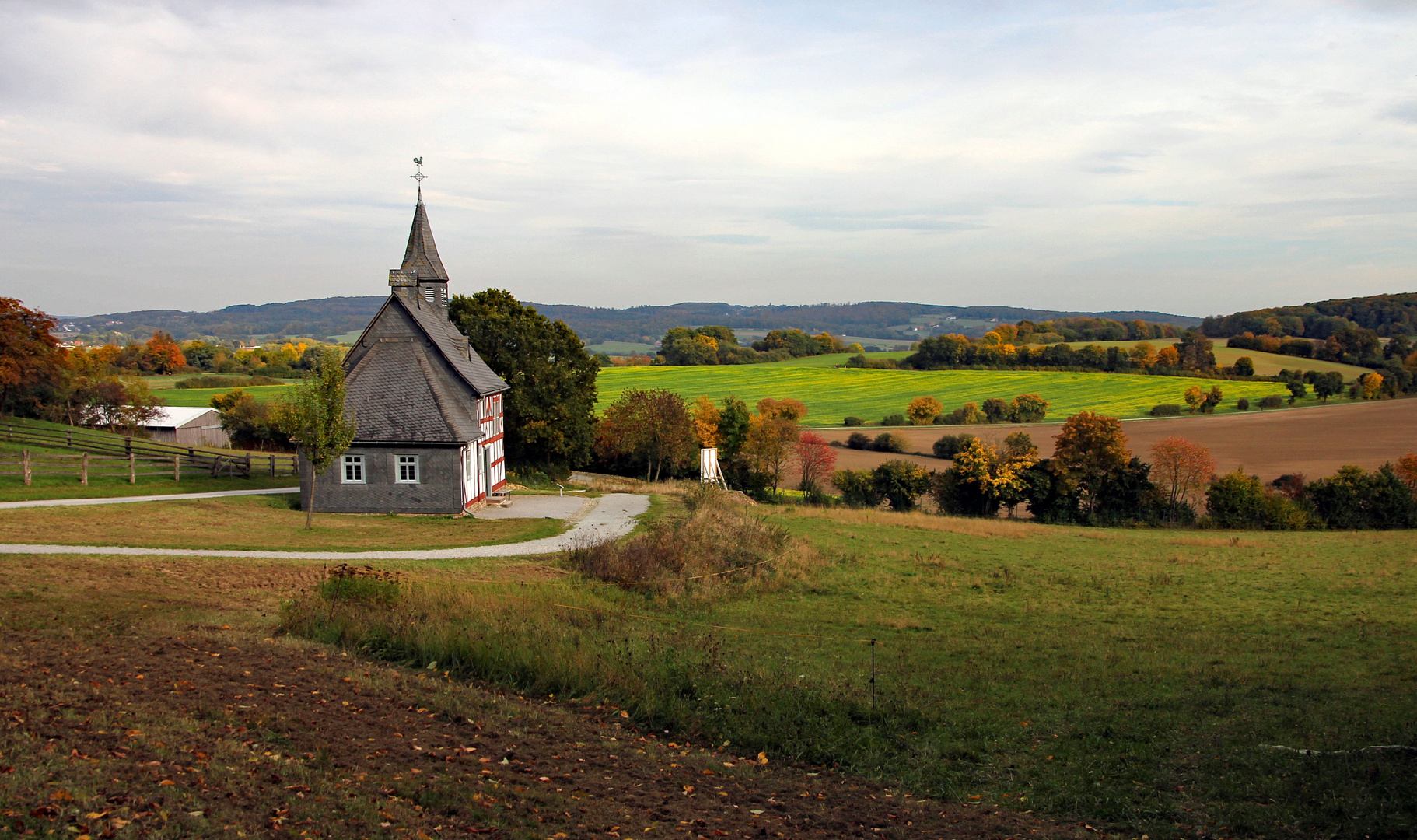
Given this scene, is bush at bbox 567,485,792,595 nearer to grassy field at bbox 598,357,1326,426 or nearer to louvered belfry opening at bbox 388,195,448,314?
louvered belfry opening at bbox 388,195,448,314

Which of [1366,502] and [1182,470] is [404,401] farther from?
[1366,502]

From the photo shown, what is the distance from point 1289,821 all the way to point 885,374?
352 feet

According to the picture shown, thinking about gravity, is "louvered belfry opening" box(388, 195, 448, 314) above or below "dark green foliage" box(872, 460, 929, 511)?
above

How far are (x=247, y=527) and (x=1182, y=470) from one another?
5256 cm

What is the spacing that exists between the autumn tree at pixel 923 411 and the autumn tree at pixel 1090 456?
97.5 feet

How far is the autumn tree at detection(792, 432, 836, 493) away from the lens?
6112cm

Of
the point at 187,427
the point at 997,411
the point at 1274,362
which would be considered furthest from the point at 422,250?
the point at 1274,362

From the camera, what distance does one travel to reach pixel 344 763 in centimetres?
813

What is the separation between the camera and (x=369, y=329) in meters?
34.2

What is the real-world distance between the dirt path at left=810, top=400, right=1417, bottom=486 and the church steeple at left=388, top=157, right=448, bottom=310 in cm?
3021

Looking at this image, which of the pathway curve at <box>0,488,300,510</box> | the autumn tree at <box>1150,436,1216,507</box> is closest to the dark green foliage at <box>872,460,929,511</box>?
the autumn tree at <box>1150,436,1216,507</box>

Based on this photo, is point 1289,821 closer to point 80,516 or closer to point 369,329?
point 80,516

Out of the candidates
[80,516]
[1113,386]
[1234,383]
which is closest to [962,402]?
[1113,386]

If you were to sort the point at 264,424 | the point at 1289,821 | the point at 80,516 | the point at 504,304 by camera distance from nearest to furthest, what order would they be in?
the point at 1289,821, the point at 80,516, the point at 504,304, the point at 264,424
